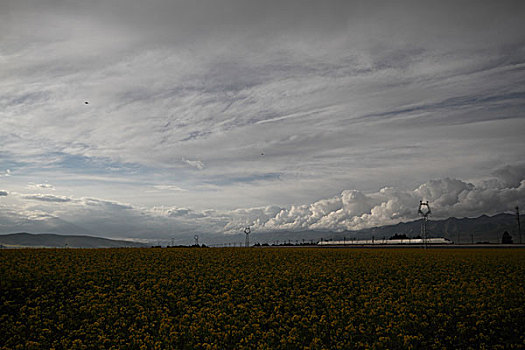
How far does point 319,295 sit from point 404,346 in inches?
404

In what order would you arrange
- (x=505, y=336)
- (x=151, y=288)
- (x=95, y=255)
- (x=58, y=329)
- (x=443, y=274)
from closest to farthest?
1. (x=505, y=336)
2. (x=58, y=329)
3. (x=151, y=288)
4. (x=443, y=274)
5. (x=95, y=255)

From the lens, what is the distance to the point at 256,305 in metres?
28.8

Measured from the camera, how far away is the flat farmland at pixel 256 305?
2283 cm

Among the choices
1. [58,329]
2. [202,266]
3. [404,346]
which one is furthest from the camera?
[202,266]

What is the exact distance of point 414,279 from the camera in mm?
36344

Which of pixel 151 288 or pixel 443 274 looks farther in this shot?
pixel 443 274

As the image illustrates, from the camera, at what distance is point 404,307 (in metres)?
26.2

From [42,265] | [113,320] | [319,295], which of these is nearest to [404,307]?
[319,295]

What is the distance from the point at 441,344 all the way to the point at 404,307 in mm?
4277

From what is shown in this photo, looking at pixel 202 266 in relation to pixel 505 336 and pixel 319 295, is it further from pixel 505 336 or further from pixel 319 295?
pixel 505 336

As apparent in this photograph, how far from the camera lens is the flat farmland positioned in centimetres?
2283

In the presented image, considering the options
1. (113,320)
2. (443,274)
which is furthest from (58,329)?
(443,274)

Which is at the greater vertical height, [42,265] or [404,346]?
[42,265]

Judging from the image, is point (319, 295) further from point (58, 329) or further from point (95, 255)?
point (95, 255)
